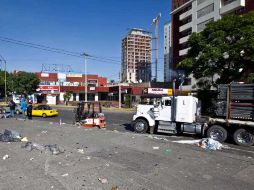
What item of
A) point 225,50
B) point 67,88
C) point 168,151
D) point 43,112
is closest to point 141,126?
point 168,151

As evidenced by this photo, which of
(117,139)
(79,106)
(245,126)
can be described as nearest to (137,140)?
(117,139)

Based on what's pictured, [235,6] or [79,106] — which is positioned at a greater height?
[235,6]

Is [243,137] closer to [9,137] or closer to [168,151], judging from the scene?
[168,151]

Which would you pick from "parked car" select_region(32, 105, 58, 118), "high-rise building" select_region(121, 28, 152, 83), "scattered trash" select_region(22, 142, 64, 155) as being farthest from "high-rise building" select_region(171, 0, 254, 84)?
"scattered trash" select_region(22, 142, 64, 155)

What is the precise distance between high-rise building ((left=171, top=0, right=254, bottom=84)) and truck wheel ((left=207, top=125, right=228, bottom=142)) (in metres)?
34.6

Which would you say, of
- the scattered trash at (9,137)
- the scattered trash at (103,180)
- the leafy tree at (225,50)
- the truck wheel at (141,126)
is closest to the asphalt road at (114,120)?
the truck wheel at (141,126)

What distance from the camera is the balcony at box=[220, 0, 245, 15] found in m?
44.8

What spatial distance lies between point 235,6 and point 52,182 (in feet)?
153

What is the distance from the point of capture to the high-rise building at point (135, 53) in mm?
110131

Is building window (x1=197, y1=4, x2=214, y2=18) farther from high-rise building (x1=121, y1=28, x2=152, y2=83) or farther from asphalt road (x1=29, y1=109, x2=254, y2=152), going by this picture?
high-rise building (x1=121, y1=28, x2=152, y2=83)

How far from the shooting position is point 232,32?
76.9 ft

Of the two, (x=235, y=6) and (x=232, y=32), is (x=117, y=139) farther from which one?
(x=235, y=6)

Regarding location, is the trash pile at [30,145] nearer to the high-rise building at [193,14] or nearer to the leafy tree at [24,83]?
the high-rise building at [193,14]

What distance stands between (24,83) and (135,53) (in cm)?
5482
